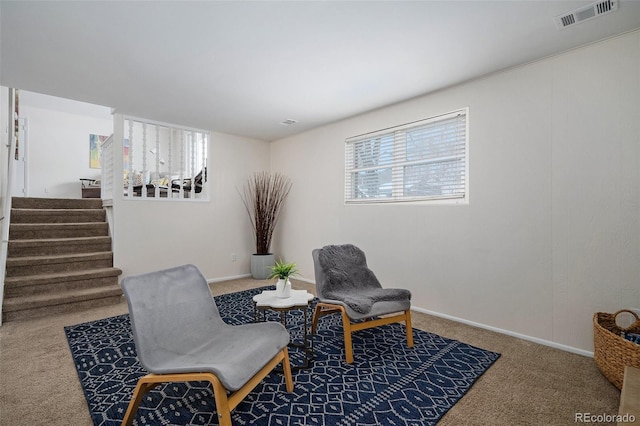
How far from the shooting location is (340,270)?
281 centimetres

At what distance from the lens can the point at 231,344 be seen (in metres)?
1.75

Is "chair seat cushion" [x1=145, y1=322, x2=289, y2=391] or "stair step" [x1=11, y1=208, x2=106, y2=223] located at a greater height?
"stair step" [x1=11, y1=208, x2=106, y2=223]

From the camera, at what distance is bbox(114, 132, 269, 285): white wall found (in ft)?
13.7

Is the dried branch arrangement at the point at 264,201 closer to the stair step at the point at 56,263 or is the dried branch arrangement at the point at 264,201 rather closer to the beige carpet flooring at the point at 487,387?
the stair step at the point at 56,263

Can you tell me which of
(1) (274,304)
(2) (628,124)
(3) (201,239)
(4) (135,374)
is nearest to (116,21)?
(1) (274,304)

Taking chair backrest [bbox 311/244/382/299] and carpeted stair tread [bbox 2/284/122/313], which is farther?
carpeted stair tread [bbox 2/284/122/313]

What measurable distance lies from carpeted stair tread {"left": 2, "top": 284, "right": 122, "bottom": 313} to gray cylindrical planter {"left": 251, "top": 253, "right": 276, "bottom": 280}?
194 cm

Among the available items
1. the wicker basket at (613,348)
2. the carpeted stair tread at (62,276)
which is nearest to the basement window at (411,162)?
the wicker basket at (613,348)

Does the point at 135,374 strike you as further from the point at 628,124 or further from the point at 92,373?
the point at 628,124

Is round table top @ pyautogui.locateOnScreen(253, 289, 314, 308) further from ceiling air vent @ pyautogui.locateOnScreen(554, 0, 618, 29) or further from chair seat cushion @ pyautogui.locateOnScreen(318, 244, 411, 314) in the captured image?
ceiling air vent @ pyautogui.locateOnScreen(554, 0, 618, 29)

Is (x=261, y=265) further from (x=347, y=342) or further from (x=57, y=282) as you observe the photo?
(x=347, y=342)

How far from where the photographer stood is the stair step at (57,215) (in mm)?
3957

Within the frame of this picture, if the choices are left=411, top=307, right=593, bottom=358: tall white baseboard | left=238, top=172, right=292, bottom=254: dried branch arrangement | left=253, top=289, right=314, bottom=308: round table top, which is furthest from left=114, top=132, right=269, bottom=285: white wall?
left=411, top=307, right=593, bottom=358: tall white baseboard

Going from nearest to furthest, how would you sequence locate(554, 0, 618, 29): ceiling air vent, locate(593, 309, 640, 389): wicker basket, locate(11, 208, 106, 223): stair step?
1. locate(593, 309, 640, 389): wicker basket
2. locate(554, 0, 618, 29): ceiling air vent
3. locate(11, 208, 106, 223): stair step
